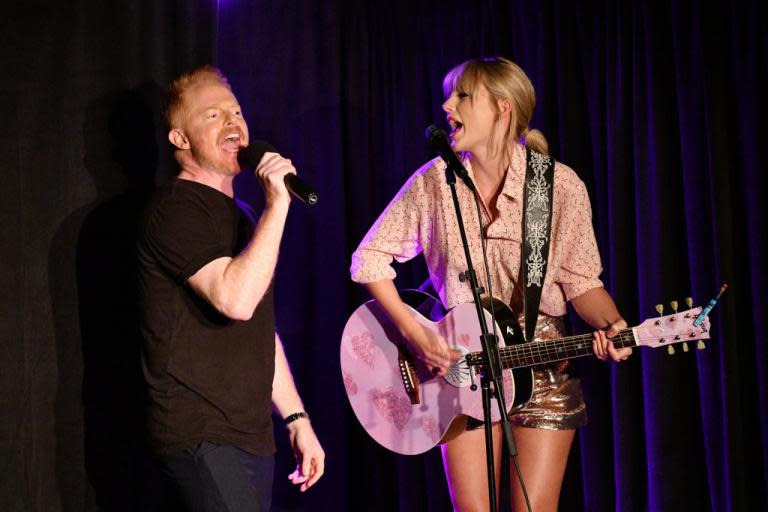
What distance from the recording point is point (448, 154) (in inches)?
89.0

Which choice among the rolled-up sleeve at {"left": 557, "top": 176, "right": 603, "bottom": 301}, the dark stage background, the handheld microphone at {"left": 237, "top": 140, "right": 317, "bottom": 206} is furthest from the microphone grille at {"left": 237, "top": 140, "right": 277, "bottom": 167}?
the rolled-up sleeve at {"left": 557, "top": 176, "right": 603, "bottom": 301}

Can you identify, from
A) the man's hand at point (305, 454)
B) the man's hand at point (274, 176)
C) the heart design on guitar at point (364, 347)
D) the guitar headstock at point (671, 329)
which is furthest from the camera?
the heart design on guitar at point (364, 347)

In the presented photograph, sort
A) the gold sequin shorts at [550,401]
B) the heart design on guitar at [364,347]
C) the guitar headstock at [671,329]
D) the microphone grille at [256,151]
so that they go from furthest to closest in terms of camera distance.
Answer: the heart design on guitar at [364,347] → the gold sequin shorts at [550,401] → the guitar headstock at [671,329] → the microphone grille at [256,151]

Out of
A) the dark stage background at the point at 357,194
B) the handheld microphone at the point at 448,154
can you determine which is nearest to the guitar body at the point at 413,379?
the handheld microphone at the point at 448,154

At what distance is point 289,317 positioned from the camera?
3646 mm

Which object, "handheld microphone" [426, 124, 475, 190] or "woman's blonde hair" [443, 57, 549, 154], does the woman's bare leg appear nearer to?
"handheld microphone" [426, 124, 475, 190]

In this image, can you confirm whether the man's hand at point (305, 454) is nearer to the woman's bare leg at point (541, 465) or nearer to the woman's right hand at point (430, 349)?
the woman's right hand at point (430, 349)

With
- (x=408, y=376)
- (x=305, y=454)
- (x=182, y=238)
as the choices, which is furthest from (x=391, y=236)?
(x=182, y=238)

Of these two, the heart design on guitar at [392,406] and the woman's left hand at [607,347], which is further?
the heart design on guitar at [392,406]

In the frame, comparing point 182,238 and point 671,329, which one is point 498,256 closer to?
point 671,329

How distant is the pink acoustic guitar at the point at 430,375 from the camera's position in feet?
8.19

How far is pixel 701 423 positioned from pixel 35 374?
8.51ft

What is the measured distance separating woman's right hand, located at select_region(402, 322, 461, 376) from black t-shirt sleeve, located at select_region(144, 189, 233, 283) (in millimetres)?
945

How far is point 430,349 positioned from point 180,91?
1216 millimetres
